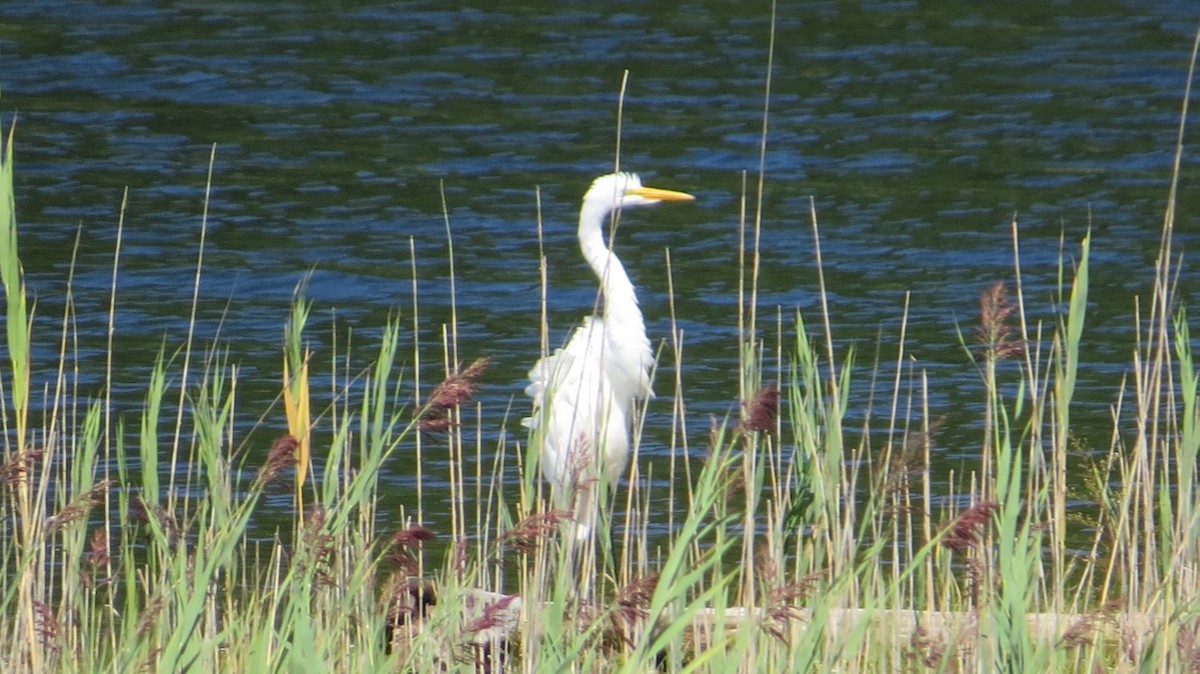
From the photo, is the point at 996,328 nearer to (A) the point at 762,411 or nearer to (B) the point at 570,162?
(A) the point at 762,411

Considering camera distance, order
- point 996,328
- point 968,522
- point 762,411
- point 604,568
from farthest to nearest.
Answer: point 604,568 < point 996,328 < point 762,411 < point 968,522

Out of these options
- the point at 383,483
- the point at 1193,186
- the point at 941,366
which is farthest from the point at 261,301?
the point at 1193,186

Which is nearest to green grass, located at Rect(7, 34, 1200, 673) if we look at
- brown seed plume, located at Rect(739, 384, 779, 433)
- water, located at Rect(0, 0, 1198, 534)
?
brown seed plume, located at Rect(739, 384, 779, 433)

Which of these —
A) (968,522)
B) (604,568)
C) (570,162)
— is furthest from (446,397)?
(570,162)

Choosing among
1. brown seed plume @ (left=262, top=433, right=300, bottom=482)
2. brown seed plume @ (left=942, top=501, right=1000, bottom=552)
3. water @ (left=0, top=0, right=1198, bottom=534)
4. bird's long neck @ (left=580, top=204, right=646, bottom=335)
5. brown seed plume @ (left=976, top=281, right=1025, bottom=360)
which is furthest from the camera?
water @ (left=0, top=0, right=1198, bottom=534)

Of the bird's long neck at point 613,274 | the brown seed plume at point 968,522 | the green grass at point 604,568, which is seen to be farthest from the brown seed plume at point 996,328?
the bird's long neck at point 613,274

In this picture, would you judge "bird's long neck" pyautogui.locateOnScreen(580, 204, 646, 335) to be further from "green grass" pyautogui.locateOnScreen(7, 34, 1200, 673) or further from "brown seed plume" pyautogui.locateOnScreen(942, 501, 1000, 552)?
"brown seed plume" pyautogui.locateOnScreen(942, 501, 1000, 552)

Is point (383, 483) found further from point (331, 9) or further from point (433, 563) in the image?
point (331, 9)

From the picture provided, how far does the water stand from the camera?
7320 mm

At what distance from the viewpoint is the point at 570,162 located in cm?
964

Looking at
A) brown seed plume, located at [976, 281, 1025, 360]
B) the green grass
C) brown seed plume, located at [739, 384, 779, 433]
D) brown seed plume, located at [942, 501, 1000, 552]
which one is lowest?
the green grass

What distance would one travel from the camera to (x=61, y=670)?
2.77 metres

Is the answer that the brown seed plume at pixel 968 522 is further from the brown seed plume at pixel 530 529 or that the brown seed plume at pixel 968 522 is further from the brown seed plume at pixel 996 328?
the brown seed plume at pixel 530 529

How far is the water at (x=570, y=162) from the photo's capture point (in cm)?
732
